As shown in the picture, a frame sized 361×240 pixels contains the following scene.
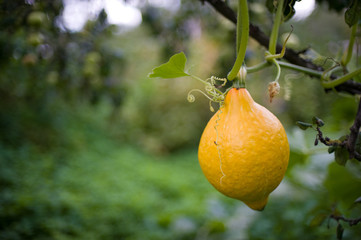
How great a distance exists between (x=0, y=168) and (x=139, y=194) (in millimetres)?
1155

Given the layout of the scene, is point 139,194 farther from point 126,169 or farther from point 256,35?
point 256,35

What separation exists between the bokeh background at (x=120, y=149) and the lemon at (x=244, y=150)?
124mm

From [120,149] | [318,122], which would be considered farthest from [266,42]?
[120,149]

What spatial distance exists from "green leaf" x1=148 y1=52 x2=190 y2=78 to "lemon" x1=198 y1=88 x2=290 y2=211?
0.11 metres

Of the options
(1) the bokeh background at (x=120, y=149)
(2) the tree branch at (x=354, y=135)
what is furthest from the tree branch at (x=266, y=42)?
(2) the tree branch at (x=354, y=135)

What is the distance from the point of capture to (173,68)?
0.46 meters

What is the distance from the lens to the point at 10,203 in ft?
5.48

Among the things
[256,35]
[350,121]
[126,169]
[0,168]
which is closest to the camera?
[256,35]

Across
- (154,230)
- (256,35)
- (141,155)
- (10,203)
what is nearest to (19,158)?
(10,203)

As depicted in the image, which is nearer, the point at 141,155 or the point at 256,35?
the point at 256,35

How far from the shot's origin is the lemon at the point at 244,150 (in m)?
0.47

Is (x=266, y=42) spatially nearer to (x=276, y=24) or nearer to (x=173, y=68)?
(x=276, y=24)

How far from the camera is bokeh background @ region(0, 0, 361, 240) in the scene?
1.10 m

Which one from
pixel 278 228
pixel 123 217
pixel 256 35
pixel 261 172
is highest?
pixel 123 217
